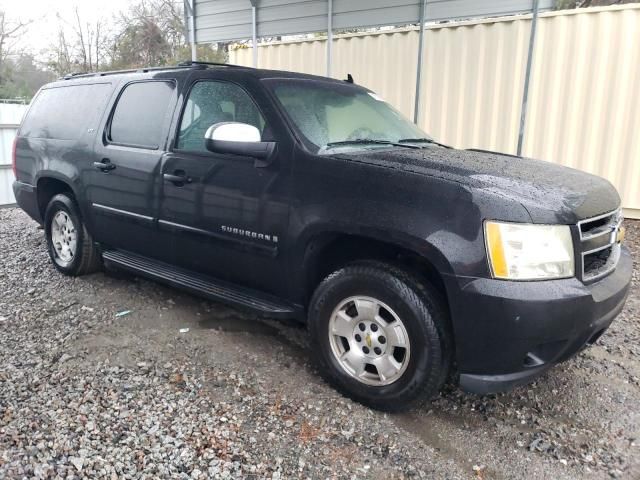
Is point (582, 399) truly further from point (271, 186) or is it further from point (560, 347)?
point (271, 186)

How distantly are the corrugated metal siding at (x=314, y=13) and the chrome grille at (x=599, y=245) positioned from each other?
14.0 feet

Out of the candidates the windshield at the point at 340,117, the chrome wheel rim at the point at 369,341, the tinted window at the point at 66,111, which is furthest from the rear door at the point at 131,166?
the chrome wheel rim at the point at 369,341

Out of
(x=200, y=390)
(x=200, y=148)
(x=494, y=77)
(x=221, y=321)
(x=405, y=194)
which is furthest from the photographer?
(x=494, y=77)

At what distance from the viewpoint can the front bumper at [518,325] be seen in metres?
2.45

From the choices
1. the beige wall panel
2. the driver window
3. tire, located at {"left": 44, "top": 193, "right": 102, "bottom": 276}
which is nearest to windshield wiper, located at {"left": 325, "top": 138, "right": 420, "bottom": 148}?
the driver window

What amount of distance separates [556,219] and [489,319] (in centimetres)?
57

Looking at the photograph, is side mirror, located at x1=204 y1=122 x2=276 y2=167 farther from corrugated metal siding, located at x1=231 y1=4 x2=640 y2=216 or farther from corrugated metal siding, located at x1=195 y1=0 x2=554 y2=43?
corrugated metal siding, located at x1=231 y1=4 x2=640 y2=216

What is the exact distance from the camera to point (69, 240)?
16.8 feet

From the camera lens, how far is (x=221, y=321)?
4.22 metres

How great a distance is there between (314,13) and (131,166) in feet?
14.5

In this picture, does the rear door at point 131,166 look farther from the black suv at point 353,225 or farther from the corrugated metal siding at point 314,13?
the corrugated metal siding at point 314,13

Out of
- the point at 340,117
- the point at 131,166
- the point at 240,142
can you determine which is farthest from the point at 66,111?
the point at 340,117

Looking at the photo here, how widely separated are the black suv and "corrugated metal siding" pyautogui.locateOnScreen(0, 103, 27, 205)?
6.61 metres

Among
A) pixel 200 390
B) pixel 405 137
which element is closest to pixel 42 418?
pixel 200 390
